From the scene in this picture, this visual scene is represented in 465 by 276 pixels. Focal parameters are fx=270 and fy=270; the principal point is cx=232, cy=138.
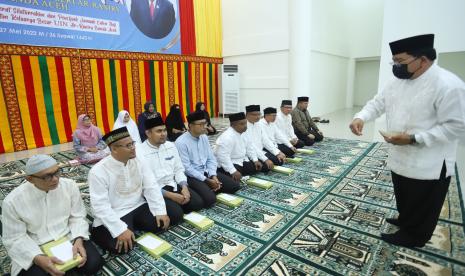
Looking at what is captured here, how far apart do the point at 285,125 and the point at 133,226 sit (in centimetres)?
322

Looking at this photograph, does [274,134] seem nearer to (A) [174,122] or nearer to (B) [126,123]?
(A) [174,122]

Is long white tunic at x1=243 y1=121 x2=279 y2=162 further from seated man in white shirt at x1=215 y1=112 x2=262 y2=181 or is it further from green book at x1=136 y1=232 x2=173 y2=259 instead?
green book at x1=136 y1=232 x2=173 y2=259

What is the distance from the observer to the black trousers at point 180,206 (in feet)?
7.14

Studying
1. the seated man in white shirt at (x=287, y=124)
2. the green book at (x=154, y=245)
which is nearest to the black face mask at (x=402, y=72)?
the green book at (x=154, y=245)

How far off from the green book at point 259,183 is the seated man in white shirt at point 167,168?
0.77m

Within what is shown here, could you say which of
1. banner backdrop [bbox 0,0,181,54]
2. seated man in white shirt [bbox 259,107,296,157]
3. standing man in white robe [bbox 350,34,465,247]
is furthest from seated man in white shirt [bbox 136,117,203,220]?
banner backdrop [bbox 0,0,181,54]

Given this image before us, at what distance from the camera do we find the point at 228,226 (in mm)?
2152

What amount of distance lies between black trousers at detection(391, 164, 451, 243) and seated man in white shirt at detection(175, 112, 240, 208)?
1.51 m

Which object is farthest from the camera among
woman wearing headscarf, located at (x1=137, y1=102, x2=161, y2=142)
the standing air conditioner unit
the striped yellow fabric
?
the standing air conditioner unit

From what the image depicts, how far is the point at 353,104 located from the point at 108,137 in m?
11.2

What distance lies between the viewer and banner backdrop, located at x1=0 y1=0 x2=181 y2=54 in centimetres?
481

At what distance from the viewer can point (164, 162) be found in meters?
2.40

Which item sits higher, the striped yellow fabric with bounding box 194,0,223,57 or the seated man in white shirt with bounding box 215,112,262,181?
the striped yellow fabric with bounding box 194,0,223,57

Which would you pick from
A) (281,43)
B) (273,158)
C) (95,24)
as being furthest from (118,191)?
(281,43)
